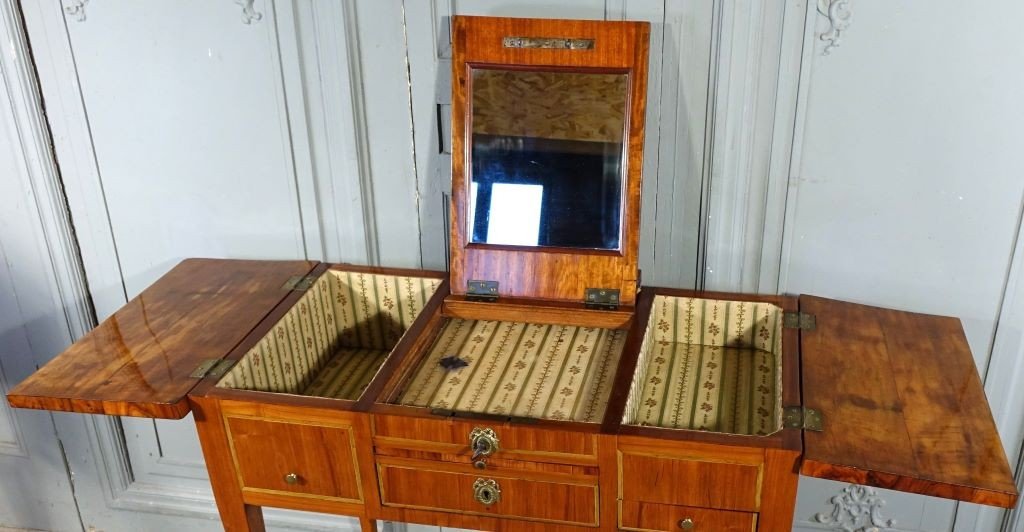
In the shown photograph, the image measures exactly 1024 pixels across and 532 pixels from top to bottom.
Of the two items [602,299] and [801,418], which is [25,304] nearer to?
[602,299]

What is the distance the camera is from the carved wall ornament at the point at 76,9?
7.30ft

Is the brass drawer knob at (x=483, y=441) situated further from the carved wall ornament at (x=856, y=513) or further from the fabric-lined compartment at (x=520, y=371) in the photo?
the carved wall ornament at (x=856, y=513)

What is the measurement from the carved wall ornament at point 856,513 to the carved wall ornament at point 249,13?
1890 millimetres

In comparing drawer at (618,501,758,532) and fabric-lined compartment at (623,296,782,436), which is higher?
fabric-lined compartment at (623,296,782,436)

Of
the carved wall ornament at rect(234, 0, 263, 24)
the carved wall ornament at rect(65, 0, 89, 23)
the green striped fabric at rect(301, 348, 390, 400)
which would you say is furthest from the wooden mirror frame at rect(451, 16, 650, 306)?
the carved wall ornament at rect(65, 0, 89, 23)

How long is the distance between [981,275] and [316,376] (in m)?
1.56

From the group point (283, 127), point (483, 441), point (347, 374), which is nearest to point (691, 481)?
point (483, 441)

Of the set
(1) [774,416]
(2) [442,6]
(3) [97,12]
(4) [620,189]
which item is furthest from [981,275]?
(3) [97,12]

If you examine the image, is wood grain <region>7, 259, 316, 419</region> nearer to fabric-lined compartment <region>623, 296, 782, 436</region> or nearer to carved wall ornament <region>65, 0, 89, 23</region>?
carved wall ornament <region>65, 0, 89, 23</region>

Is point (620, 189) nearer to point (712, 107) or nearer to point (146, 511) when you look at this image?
point (712, 107)

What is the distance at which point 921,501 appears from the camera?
2.32m

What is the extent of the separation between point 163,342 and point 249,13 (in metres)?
0.80

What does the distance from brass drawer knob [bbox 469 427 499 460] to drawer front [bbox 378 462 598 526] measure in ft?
0.21

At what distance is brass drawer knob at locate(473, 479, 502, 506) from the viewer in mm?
1715
